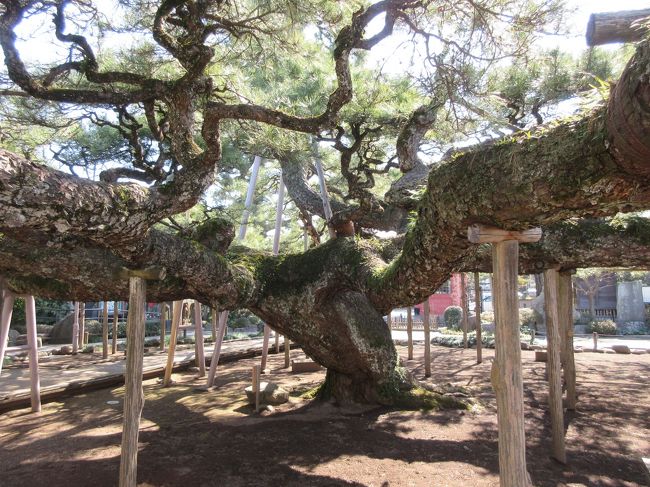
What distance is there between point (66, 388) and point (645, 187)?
306 inches

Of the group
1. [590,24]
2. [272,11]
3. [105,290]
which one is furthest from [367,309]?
[590,24]

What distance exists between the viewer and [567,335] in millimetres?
5863

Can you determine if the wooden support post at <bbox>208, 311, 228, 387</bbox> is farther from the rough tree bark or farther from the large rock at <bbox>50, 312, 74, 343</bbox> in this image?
the large rock at <bbox>50, 312, 74, 343</bbox>

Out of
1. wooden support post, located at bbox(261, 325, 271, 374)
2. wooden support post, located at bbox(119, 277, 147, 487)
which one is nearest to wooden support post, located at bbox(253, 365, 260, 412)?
wooden support post, located at bbox(261, 325, 271, 374)

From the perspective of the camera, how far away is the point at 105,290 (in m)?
4.59

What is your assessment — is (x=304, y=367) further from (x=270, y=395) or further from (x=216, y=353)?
(x=270, y=395)

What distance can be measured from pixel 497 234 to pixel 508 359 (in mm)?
795

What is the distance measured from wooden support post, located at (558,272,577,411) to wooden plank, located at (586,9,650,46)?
4896 mm

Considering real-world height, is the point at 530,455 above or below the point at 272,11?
below

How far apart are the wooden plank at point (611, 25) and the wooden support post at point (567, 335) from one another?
4896mm

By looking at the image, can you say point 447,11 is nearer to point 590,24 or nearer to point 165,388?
point 590,24

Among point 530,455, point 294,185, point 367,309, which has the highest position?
point 294,185

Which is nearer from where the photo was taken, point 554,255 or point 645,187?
point 645,187

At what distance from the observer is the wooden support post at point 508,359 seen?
281cm
